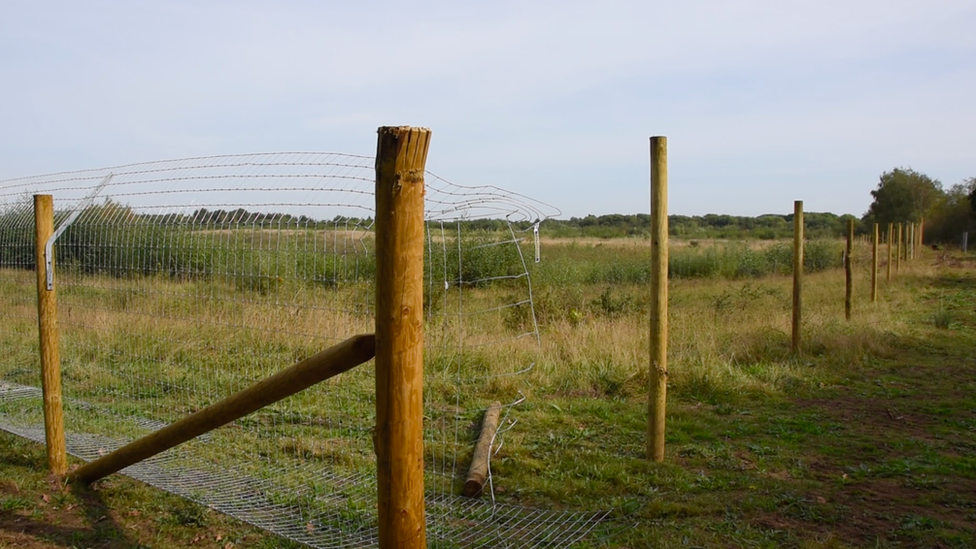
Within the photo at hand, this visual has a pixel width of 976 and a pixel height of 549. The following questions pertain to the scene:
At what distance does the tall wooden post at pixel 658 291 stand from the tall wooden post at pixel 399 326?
9.53ft

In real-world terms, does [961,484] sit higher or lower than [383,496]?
lower

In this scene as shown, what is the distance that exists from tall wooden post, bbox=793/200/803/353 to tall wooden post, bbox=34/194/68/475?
23.3 feet

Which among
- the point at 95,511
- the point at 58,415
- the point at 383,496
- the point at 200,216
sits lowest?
the point at 95,511

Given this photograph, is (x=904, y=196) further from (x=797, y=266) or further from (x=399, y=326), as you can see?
(x=399, y=326)

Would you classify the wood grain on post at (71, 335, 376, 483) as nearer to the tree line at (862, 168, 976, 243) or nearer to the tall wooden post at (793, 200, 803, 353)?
the tall wooden post at (793, 200, 803, 353)

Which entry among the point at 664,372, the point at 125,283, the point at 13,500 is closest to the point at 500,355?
the point at 664,372

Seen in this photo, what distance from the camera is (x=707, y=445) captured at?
5441 mm

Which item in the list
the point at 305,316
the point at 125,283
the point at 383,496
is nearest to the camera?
the point at 383,496

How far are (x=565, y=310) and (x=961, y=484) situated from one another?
24.4 feet

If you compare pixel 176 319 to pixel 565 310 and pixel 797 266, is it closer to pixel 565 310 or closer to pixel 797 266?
pixel 797 266

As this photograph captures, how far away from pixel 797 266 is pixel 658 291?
3943 mm

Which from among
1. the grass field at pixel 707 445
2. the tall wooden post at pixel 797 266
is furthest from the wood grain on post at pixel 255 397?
the tall wooden post at pixel 797 266

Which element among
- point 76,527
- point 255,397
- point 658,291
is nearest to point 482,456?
point 658,291

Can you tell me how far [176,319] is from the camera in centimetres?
454
